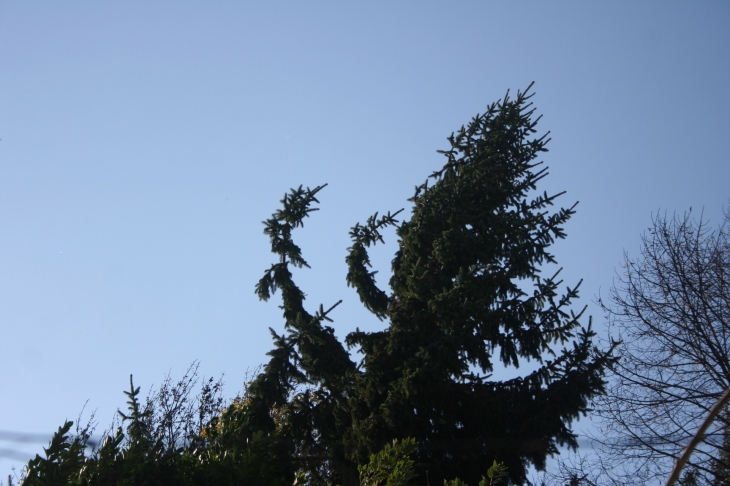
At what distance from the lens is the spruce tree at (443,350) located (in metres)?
9.81

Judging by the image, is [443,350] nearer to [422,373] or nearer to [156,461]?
[422,373]

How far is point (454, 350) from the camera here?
9.71 meters

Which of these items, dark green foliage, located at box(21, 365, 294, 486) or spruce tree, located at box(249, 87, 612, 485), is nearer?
dark green foliage, located at box(21, 365, 294, 486)

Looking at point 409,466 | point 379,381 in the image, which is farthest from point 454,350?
point 409,466

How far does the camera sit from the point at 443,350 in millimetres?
9641

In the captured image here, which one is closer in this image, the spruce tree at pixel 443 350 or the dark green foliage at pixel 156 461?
the dark green foliage at pixel 156 461

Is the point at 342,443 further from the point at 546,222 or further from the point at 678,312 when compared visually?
the point at 678,312

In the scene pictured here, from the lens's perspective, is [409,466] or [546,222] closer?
[409,466]

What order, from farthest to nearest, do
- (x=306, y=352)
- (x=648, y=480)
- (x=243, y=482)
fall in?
(x=306, y=352) < (x=648, y=480) < (x=243, y=482)

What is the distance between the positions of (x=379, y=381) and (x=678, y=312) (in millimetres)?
5554

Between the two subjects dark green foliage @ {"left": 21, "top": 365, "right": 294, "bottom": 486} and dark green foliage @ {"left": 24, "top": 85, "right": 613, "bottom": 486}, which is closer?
dark green foliage @ {"left": 21, "top": 365, "right": 294, "bottom": 486}

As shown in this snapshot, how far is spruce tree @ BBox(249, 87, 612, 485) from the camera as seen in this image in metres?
9.81

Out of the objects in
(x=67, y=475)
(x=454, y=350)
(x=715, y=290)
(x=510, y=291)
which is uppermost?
(x=510, y=291)

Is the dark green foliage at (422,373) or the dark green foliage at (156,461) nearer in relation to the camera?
the dark green foliage at (156,461)
